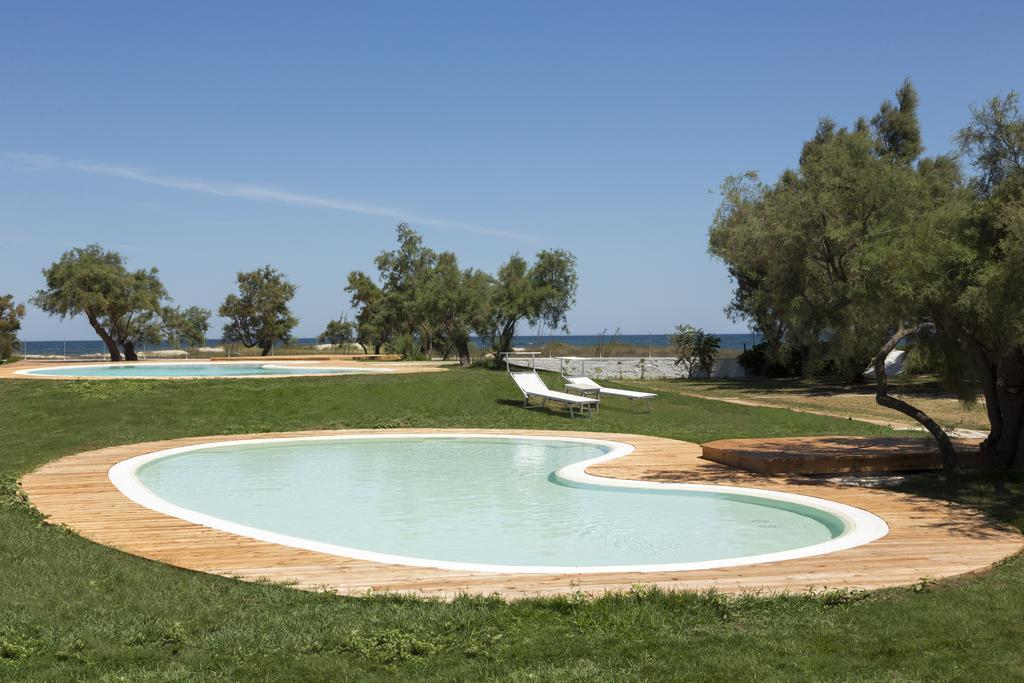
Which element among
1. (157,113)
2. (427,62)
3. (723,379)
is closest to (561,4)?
(427,62)

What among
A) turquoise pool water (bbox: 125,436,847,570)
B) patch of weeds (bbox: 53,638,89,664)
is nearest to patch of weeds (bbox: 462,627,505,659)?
turquoise pool water (bbox: 125,436,847,570)

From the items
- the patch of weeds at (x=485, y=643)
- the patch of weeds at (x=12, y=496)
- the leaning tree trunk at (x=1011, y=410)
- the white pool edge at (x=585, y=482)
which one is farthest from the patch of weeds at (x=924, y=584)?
the patch of weeds at (x=12, y=496)

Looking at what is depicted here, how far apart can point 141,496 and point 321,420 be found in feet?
23.5

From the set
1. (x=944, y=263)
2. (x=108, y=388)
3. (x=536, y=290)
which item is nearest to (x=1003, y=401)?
(x=944, y=263)

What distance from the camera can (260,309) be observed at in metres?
44.3

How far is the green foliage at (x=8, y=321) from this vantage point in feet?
117

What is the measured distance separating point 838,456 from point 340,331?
41.0 metres

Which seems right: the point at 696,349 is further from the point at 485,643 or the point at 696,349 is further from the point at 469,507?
the point at 485,643

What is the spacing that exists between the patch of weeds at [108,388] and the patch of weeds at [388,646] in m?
14.1

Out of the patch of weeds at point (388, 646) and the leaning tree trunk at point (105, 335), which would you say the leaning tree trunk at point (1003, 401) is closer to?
the patch of weeds at point (388, 646)

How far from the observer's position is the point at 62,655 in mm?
4082

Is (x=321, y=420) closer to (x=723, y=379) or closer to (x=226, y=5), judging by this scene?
(x=226, y=5)

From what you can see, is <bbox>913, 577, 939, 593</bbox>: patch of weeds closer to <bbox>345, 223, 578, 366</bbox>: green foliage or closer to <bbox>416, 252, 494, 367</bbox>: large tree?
<bbox>345, 223, 578, 366</bbox>: green foliage

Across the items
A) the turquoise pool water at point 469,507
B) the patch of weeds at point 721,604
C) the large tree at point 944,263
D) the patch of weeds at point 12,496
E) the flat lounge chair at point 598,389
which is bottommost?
the turquoise pool water at point 469,507
